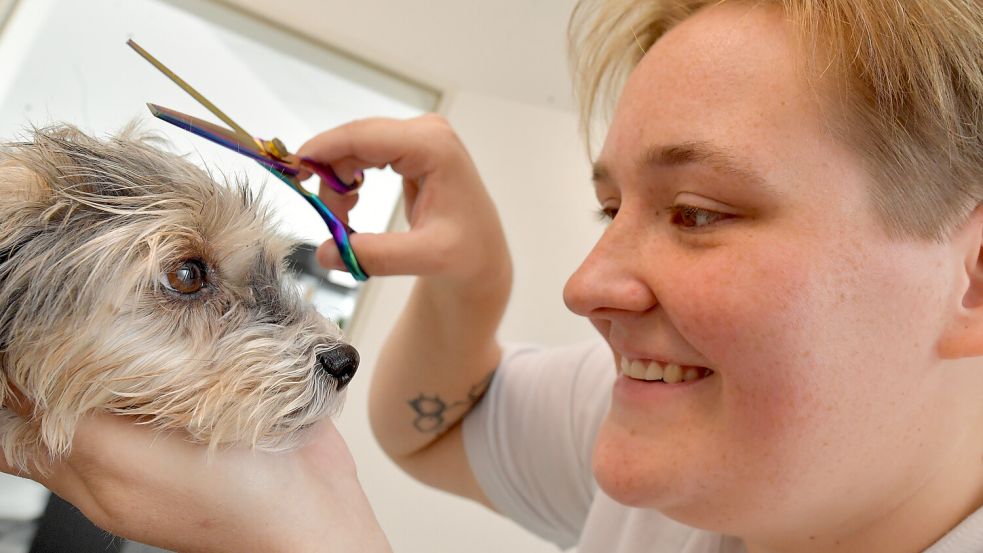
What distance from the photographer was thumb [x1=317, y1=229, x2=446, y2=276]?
689 mm

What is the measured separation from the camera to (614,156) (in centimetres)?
60

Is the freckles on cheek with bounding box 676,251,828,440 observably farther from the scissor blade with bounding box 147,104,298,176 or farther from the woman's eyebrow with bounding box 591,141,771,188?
the scissor blade with bounding box 147,104,298,176

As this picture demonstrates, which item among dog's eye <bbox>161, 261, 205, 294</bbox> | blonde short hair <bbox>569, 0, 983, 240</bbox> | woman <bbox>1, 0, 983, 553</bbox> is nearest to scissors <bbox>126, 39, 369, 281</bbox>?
dog's eye <bbox>161, 261, 205, 294</bbox>

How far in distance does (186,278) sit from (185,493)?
0.18m

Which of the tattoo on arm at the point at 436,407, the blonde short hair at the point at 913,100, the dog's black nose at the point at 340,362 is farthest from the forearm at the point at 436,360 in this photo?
the blonde short hair at the point at 913,100

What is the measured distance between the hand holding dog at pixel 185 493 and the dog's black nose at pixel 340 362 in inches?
3.4

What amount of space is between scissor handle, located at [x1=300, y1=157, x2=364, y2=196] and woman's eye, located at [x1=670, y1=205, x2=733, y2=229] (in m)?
0.42

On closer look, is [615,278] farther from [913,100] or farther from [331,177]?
[331,177]

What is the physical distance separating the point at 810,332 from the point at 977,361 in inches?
8.2

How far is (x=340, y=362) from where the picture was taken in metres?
0.58

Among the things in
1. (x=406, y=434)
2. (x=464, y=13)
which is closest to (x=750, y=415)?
(x=406, y=434)

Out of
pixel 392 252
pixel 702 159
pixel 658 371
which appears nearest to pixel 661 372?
pixel 658 371

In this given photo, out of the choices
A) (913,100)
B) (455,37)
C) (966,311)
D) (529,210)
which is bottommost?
(966,311)

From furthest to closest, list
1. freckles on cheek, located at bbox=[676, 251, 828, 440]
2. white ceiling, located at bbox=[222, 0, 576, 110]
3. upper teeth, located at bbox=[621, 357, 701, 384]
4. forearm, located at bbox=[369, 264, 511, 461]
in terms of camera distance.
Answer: white ceiling, located at bbox=[222, 0, 576, 110] < forearm, located at bbox=[369, 264, 511, 461] < upper teeth, located at bbox=[621, 357, 701, 384] < freckles on cheek, located at bbox=[676, 251, 828, 440]
